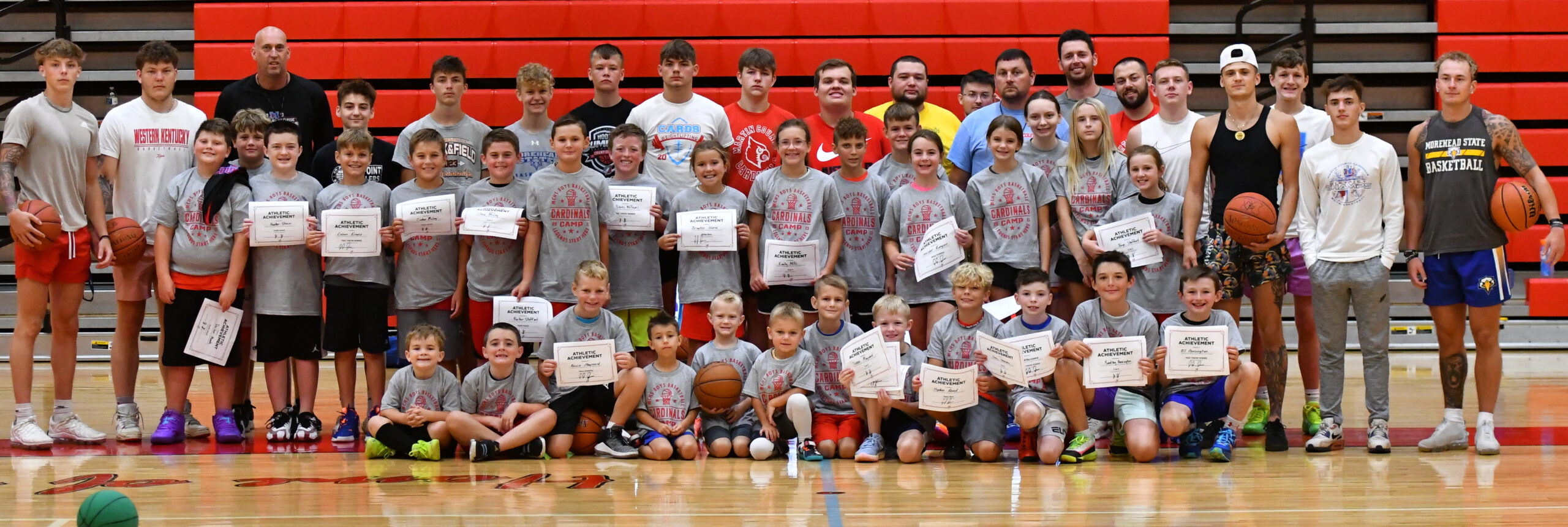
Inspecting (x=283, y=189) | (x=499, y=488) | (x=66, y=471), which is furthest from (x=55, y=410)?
(x=499, y=488)

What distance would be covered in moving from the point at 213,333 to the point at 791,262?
255 cm

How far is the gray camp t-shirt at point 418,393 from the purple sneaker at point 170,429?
1082mm

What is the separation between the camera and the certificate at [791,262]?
18.0 ft

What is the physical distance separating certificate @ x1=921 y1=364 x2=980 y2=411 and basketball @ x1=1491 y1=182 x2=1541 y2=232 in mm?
2136

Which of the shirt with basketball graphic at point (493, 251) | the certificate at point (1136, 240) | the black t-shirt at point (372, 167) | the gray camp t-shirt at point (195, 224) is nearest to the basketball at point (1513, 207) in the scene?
the certificate at point (1136, 240)

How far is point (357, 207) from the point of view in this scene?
552 centimetres

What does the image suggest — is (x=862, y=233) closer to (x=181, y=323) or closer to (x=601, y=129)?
(x=601, y=129)

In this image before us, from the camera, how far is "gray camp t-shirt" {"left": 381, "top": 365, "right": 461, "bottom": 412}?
16.7 feet

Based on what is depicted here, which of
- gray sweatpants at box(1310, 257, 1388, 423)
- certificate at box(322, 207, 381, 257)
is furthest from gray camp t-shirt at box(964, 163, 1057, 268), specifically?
certificate at box(322, 207, 381, 257)

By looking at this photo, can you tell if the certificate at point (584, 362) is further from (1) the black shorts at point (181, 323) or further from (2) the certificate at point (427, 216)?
(1) the black shorts at point (181, 323)

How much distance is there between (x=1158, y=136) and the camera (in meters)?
5.67

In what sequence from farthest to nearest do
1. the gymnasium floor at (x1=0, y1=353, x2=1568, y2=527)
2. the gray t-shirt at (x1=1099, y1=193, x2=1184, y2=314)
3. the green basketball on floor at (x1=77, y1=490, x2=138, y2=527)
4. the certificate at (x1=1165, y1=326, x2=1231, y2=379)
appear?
the gray t-shirt at (x1=1099, y1=193, x2=1184, y2=314), the certificate at (x1=1165, y1=326, x2=1231, y2=379), the gymnasium floor at (x1=0, y1=353, x2=1568, y2=527), the green basketball on floor at (x1=77, y1=490, x2=138, y2=527)

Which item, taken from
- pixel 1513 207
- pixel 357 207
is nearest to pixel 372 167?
pixel 357 207

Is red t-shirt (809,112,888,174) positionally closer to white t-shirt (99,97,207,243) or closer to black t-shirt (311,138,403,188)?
black t-shirt (311,138,403,188)
